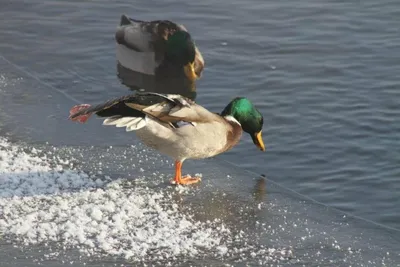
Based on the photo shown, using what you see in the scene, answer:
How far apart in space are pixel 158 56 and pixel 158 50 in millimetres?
174

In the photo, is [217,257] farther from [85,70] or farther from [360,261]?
[85,70]

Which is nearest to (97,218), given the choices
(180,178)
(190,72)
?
(180,178)

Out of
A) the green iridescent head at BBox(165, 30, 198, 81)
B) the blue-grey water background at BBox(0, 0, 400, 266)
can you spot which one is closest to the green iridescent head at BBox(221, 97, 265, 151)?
the blue-grey water background at BBox(0, 0, 400, 266)

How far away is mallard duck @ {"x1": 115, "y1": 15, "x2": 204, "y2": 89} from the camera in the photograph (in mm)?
11383

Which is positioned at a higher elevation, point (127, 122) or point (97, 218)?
point (127, 122)

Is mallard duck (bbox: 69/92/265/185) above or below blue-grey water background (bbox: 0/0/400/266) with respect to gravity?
above

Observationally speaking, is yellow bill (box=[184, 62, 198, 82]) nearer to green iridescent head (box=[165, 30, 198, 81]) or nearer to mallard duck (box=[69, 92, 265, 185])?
green iridescent head (box=[165, 30, 198, 81])

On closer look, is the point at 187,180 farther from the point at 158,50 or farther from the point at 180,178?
the point at 158,50

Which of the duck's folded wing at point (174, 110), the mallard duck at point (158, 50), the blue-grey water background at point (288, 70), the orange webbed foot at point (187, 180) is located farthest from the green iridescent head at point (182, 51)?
the duck's folded wing at point (174, 110)

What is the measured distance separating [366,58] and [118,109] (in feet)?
16.5

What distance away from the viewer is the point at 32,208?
21.0 ft

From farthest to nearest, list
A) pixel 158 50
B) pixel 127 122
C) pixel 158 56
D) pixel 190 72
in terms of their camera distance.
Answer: pixel 158 50 < pixel 158 56 < pixel 190 72 < pixel 127 122

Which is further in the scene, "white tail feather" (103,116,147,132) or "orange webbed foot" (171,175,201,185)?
"orange webbed foot" (171,175,201,185)

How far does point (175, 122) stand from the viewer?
6.88 metres
